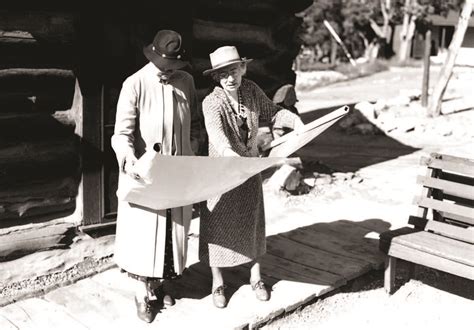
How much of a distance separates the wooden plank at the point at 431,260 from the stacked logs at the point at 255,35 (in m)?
2.57

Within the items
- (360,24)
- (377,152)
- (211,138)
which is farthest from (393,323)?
(360,24)

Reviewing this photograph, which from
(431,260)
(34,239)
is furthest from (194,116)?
(431,260)

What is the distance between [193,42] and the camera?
5.95m

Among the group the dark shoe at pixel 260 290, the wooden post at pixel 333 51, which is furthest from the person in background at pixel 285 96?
the wooden post at pixel 333 51

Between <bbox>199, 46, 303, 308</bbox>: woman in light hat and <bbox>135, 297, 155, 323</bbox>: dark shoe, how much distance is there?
1.49 ft

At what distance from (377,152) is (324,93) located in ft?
33.4

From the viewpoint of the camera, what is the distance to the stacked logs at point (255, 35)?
20.3 feet

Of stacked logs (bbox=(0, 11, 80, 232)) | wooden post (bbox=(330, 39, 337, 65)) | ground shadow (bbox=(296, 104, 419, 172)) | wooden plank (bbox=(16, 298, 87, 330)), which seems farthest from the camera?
wooden post (bbox=(330, 39, 337, 65))

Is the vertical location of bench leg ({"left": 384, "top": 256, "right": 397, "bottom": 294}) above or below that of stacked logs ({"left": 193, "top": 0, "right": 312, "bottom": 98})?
below

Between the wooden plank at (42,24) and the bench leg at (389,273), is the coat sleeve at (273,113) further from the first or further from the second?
the wooden plank at (42,24)

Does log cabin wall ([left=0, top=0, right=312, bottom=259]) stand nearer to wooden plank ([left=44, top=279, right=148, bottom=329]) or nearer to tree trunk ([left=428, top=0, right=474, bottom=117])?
wooden plank ([left=44, top=279, right=148, bottom=329])

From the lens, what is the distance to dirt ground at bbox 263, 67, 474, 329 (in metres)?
4.36

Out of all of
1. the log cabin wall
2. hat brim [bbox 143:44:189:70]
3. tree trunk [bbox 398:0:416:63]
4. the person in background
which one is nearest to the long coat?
hat brim [bbox 143:44:189:70]

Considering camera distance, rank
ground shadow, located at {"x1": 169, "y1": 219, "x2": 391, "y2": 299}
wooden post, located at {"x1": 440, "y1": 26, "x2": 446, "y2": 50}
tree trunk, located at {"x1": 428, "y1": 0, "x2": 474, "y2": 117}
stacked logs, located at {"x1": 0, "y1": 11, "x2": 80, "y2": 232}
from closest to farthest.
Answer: stacked logs, located at {"x1": 0, "y1": 11, "x2": 80, "y2": 232} < ground shadow, located at {"x1": 169, "y1": 219, "x2": 391, "y2": 299} < tree trunk, located at {"x1": 428, "y1": 0, "x2": 474, "y2": 117} < wooden post, located at {"x1": 440, "y1": 26, "x2": 446, "y2": 50}
